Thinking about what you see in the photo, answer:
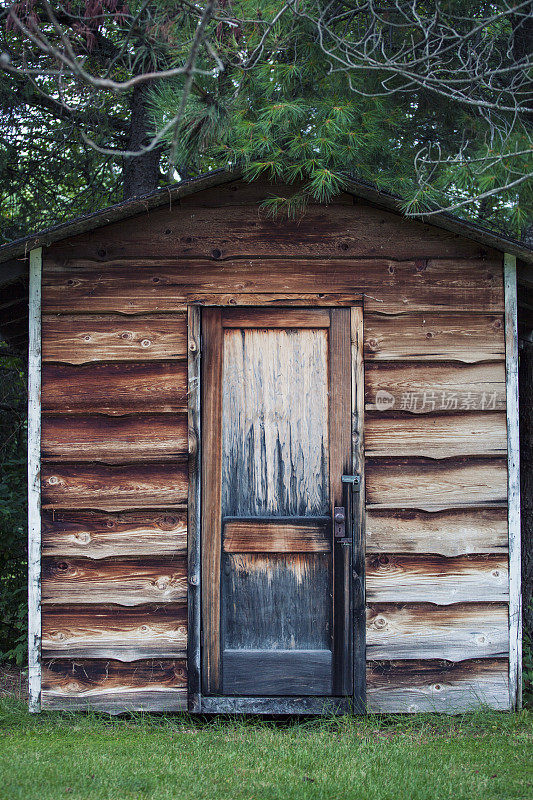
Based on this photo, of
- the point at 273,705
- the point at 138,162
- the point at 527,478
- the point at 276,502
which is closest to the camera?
the point at 273,705

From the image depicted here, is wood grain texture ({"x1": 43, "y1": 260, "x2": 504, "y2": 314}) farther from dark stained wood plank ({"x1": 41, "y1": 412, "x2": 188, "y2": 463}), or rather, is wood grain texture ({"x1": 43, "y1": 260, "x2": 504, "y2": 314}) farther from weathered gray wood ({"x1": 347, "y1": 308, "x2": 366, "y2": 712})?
dark stained wood plank ({"x1": 41, "y1": 412, "x2": 188, "y2": 463})

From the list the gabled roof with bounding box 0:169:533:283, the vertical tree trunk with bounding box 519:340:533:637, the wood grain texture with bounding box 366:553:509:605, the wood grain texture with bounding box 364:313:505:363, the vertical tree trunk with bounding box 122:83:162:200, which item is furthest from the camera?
the vertical tree trunk with bounding box 122:83:162:200

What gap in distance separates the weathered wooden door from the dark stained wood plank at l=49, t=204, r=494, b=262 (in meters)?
0.41

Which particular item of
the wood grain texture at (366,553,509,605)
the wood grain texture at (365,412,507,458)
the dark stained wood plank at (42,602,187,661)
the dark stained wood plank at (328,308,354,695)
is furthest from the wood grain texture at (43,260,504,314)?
the dark stained wood plank at (42,602,187,661)

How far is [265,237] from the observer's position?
4.69 meters

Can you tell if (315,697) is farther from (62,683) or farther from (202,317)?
(202,317)

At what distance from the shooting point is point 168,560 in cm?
457

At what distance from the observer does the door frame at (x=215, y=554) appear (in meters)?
4.50

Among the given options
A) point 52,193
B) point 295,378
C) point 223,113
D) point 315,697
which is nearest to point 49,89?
point 52,193

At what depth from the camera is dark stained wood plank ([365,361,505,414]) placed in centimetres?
462

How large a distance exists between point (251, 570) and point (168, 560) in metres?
0.53

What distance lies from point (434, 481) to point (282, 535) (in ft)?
3.37

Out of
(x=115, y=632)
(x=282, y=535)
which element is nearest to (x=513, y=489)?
(x=282, y=535)

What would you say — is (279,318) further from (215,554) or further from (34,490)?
(34,490)
